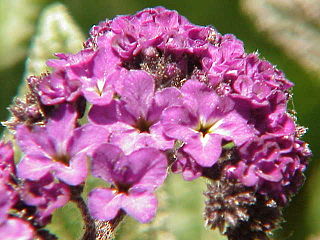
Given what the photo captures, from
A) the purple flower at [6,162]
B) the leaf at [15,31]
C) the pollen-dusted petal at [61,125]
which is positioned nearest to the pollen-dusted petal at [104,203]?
the pollen-dusted petal at [61,125]

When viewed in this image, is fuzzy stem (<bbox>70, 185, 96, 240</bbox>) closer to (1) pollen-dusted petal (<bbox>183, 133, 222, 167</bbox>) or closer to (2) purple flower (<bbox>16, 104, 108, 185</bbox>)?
(2) purple flower (<bbox>16, 104, 108, 185</bbox>)

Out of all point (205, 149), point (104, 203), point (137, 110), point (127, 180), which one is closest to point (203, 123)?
point (205, 149)

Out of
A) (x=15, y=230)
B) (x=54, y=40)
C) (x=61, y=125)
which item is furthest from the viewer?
(x=54, y=40)

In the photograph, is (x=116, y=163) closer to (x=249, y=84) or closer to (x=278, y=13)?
(x=249, y=84)

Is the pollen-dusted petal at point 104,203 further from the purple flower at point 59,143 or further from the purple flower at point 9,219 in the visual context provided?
the purple flower at point 9,219

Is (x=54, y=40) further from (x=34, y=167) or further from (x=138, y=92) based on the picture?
(x=34, y=167)

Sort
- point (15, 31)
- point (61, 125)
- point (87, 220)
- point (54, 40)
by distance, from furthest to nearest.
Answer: point (15, 31)
point (54, 40)
point (87, 220)
point (61, 125)

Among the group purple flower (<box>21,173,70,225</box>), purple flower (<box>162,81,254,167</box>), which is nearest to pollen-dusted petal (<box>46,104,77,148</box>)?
purple flower (<box>21,173,70,225</box>)

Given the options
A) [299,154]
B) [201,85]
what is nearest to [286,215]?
[299,154]
